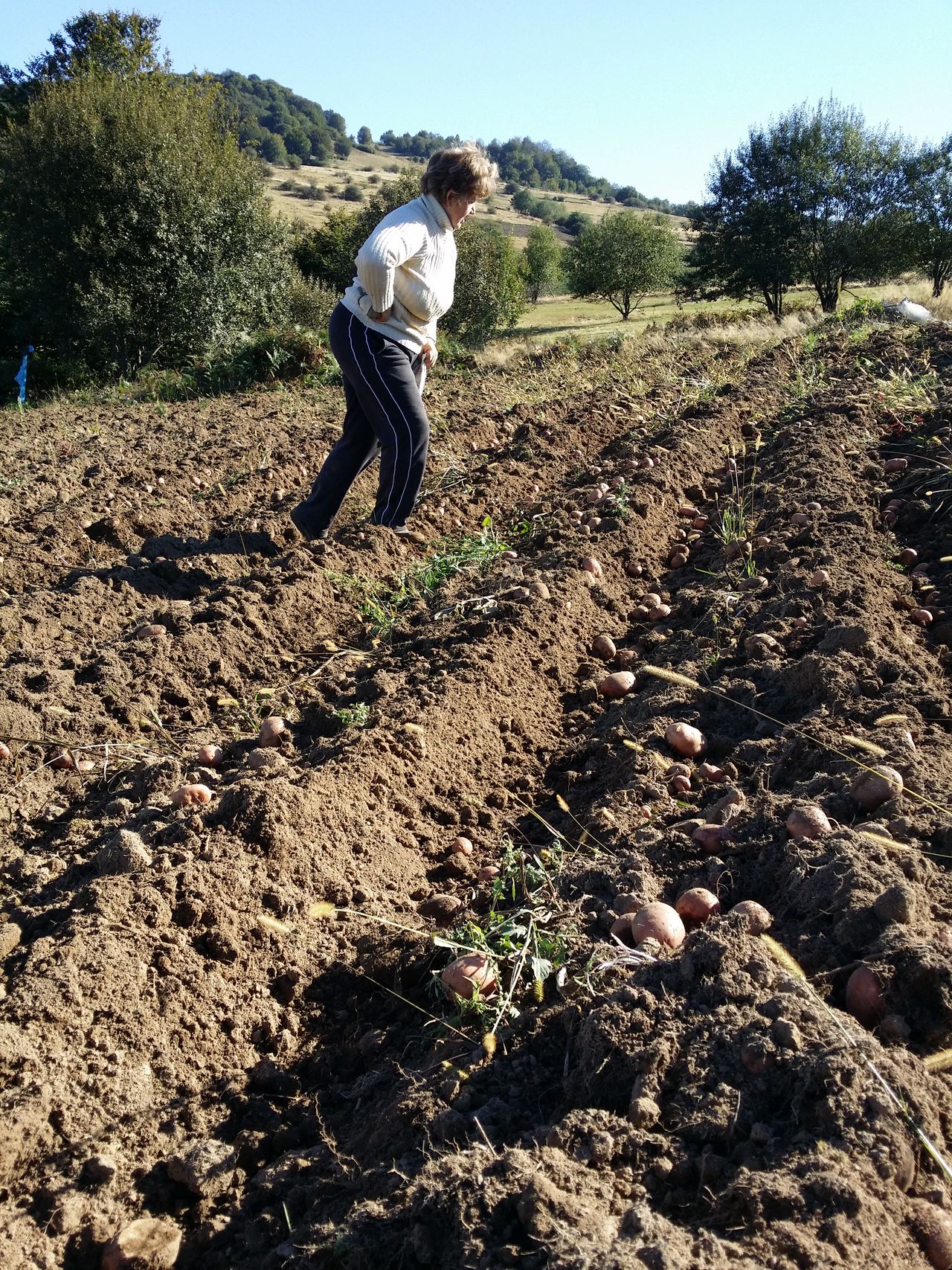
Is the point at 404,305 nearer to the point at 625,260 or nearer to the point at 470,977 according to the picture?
the point at 470,977

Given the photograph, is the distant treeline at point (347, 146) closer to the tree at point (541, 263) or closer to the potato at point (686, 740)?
the tree at point (541, 263)

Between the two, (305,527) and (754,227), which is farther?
(754,227)

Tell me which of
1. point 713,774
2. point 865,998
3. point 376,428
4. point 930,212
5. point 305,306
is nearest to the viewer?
point 865,998

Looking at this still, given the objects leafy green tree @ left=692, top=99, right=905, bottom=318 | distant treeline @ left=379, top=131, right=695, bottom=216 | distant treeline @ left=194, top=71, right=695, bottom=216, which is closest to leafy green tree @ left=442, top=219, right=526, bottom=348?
leafy green tree @ left=692, top=99, right=905, bottom=318

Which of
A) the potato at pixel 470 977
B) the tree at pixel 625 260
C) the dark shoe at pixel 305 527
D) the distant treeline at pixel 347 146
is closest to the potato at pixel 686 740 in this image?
the potato at pixel 470 977

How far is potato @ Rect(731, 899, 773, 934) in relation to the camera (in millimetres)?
2094

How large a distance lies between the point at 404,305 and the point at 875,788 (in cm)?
339

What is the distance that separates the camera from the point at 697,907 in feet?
7.31

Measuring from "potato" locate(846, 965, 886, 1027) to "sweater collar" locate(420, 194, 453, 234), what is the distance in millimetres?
4043

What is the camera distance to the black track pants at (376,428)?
15.7 feet

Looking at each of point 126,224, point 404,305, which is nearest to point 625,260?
point 126,224

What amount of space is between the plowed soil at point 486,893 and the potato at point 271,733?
0.26 feet

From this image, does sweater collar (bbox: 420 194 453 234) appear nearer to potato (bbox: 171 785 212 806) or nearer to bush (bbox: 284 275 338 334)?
potato (bbox: 171 785 212 806)

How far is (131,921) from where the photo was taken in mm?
2328
